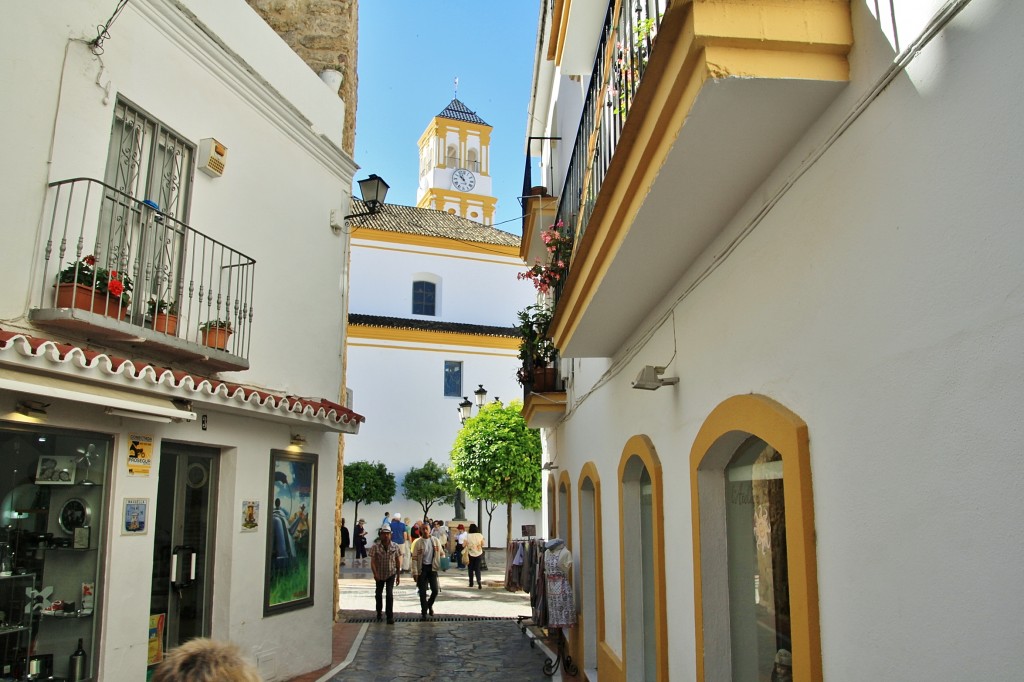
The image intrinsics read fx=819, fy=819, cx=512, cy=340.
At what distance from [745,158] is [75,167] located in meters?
5.51

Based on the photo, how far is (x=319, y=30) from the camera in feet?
44.7

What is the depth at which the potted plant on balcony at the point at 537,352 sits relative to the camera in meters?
13.2

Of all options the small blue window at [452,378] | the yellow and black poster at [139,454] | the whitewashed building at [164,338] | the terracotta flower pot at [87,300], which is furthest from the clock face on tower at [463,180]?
the terracotta flower pot at [87,300]

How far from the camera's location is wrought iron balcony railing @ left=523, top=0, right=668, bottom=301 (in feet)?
14.4

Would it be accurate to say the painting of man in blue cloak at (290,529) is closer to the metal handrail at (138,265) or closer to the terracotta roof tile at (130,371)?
the terracotta roof tile at (130,371)

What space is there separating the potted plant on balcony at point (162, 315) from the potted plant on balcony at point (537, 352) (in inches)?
249

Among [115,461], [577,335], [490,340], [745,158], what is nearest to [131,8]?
[115,461]

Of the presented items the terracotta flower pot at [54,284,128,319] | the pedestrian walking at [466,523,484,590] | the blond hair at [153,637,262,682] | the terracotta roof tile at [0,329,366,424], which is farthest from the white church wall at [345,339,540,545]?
the blond hair at [153,637,262,682]

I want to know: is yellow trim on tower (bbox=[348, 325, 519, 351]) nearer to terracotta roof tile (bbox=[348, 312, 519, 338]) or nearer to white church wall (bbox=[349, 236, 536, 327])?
terracotta roof tile (bbox=[348, 312, 519, 338])

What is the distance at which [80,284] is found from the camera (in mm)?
6438

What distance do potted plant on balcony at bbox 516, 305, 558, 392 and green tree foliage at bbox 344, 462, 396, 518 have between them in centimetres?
1870

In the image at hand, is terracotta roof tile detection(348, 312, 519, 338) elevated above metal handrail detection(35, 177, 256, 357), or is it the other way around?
terracotta roof tile detection(348, 312, 519, 338)

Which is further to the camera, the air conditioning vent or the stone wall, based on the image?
the stone wall

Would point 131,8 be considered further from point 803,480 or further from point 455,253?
point 455,253
